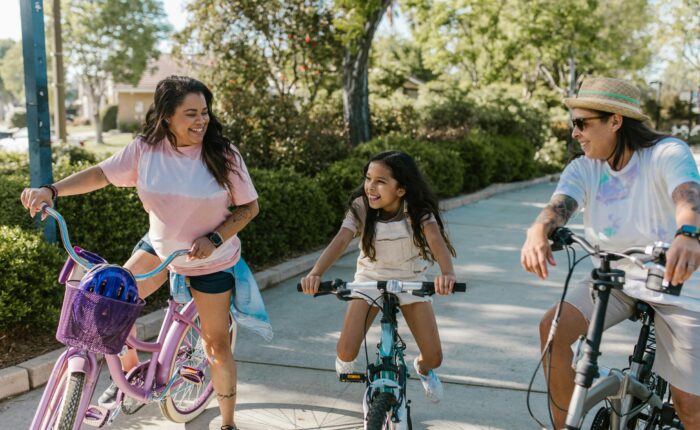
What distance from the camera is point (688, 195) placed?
8.24 ft

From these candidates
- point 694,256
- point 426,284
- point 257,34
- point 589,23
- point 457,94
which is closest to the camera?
point 694,256

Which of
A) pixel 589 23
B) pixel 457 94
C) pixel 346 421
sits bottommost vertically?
pixel 346 421

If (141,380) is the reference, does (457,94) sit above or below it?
above

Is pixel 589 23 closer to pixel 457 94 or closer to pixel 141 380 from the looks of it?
pixel 457 94

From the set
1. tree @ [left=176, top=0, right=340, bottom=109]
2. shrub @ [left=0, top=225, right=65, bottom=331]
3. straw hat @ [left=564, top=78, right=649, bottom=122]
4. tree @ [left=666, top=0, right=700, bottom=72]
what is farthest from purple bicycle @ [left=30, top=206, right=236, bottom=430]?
tree @ [left=666, top=0, right=700, bottom=72]

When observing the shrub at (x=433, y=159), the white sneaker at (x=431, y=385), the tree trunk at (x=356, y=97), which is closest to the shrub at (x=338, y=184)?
the shrub at (x=433, y=159)

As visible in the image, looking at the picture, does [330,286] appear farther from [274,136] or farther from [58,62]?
[58,62]

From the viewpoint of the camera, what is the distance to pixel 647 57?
37031 mm

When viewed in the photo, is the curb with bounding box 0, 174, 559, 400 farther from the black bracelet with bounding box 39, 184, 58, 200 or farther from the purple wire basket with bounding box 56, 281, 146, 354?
the purple wire basket with bounding box 56, 281, 146, 354

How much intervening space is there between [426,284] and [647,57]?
126ft

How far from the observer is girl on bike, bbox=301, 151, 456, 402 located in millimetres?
3459

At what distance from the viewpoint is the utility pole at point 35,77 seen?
4863mm

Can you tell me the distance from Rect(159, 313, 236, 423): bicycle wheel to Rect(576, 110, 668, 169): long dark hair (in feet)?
7.39

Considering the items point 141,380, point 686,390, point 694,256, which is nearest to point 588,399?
point 686,390
